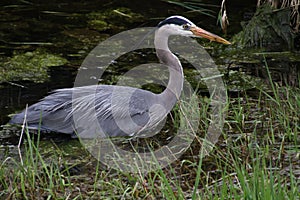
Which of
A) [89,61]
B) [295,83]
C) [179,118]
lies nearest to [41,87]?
[89,61]

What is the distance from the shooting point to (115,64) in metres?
5.87

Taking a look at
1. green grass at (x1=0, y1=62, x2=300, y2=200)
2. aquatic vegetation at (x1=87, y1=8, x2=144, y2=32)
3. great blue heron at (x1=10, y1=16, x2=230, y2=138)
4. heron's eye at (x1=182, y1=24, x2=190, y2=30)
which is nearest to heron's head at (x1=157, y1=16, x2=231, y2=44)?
heron's eye at (x1=182, y1=24, x2=190, y2=30)

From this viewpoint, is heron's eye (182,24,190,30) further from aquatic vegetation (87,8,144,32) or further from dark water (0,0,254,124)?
aquatic vegetation (87,8,144,32)

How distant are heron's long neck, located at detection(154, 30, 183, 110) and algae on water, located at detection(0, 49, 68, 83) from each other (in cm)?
118

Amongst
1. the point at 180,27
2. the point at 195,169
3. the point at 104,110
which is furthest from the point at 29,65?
the point at 195,169

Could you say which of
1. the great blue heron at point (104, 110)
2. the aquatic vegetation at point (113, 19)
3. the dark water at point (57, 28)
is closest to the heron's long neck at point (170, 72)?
the great blue heron at point (104, 110)

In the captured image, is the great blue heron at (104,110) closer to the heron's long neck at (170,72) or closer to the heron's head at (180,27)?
the heron's long neck at (170,72)

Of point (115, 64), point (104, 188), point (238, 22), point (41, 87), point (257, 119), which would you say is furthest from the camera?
point (238, 22)

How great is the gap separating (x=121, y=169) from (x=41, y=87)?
67.6 inches

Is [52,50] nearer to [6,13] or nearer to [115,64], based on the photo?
[115,64]

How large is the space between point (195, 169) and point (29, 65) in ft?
8.31

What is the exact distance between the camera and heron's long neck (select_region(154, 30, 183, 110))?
472 cm

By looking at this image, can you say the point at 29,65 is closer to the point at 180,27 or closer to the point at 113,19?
the point at 113,19

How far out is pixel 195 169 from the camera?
3746mm
